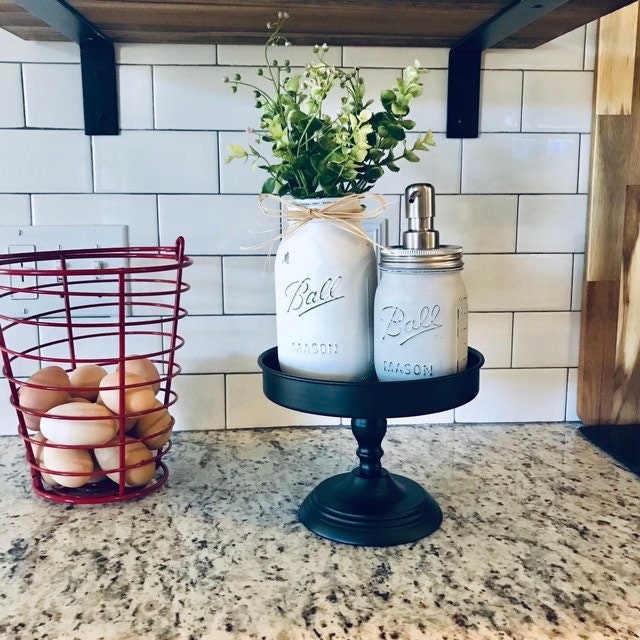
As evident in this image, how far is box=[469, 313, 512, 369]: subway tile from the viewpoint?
101 centimetres

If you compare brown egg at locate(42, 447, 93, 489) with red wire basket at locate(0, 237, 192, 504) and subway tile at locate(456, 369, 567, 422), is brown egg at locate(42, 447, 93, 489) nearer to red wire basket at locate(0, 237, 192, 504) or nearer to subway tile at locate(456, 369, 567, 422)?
red wire basket at locate(0, 237, 192, 504)

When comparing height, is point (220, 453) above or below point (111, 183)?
below

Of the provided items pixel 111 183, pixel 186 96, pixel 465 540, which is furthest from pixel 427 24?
pixel 465 540

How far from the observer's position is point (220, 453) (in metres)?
0.92

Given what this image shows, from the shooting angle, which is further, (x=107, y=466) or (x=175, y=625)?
(x=107, y=466)

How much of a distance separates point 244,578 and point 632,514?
0.43m

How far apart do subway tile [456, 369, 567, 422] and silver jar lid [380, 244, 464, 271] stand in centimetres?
43

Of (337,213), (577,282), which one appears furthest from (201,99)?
(577,282)

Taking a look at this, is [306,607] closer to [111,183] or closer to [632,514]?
[632,514]

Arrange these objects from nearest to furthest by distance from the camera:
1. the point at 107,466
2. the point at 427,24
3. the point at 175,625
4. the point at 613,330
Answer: the point at 175,625, the point at 107,466, the point at 427,24, the point at 613,330

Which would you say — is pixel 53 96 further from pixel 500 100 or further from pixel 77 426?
pixel 500 100

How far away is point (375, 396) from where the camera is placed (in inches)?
24.2

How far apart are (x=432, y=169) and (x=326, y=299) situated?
417 millimetres

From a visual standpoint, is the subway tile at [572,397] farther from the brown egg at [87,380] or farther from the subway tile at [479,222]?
the brown egg at [87,380]
